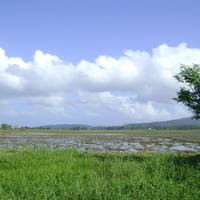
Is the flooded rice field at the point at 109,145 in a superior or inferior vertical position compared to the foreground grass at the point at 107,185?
superior

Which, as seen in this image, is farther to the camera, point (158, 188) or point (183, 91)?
point (183, 91)

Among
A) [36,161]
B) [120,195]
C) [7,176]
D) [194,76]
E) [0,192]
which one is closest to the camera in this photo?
[120,195]

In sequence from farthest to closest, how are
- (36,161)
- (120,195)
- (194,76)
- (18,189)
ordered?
(194,76) < (36,161) < (18,189) < (120,195)

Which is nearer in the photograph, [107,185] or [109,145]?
[107,185]

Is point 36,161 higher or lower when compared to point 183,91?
lower

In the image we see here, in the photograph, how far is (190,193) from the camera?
1116 centimetres

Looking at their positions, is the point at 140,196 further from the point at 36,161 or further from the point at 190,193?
the point at 36,161

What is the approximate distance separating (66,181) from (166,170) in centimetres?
450

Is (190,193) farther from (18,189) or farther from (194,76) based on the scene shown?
(194,76)

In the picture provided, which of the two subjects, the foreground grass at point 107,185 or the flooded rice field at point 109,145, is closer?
the foreground grass at point 107,185

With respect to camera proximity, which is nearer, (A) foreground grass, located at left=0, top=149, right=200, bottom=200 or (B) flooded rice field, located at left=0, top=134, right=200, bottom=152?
(A) foreground grass, located at left=0, top=149, right=200, bottom=200

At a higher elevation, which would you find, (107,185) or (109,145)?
(109,145)

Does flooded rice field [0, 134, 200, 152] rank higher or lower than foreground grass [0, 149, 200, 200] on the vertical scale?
higher

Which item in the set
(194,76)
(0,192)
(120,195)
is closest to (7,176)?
(0,192)
